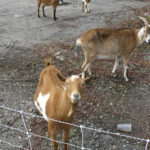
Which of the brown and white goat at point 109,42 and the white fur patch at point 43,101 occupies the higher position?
the brown and white goat at point 109,42

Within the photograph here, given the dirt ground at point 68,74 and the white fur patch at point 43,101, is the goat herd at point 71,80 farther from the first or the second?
the dirt ground at point 68,74

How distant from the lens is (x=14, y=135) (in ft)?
12.3

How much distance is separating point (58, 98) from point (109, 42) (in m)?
2.77

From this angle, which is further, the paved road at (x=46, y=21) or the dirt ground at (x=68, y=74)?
the paved road at (x=46, y=21)

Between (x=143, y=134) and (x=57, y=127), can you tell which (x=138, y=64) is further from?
(x=57, y=127)

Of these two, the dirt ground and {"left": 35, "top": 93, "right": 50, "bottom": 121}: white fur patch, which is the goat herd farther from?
the dirt ground

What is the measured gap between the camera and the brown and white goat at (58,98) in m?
2.50

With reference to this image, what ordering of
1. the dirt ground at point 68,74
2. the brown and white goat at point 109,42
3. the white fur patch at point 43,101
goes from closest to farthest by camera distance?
the white fur patch at point 43,101 → the dirt ground at point 68,74 → the brown and white goat at point 109,42

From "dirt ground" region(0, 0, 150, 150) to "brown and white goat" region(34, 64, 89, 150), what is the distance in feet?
2.30

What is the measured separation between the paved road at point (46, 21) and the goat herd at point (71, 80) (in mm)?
2948

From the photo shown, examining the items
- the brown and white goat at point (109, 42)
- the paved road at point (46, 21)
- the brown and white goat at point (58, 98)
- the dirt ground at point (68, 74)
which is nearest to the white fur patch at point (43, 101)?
the brown and white goat at point (58, 98)

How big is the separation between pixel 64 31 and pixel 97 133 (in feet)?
18.9

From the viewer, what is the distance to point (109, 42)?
17.1ft

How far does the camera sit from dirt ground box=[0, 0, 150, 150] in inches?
147
